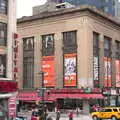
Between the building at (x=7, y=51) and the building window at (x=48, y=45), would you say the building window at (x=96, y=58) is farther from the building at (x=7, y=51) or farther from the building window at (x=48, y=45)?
the building at (x=7, y=51)

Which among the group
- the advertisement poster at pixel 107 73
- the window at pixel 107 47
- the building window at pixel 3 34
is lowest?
the advertisement poster at pixel 107 73

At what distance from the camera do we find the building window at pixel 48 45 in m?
85.4

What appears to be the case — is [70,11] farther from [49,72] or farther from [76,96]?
[76,96]

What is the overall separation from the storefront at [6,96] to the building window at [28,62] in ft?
147

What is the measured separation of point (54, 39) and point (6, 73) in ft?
136

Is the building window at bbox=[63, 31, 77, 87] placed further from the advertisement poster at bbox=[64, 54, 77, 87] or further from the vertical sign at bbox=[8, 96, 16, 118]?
the vertical sign at bbox=[8, 96, 16, 118]

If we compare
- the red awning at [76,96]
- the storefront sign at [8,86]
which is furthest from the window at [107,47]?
the storefront sign at [8,86]

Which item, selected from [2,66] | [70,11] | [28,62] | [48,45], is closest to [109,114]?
[2,66]

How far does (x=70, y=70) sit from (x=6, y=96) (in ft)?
132

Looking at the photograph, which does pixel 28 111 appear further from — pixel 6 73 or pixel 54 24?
pixel 6 73

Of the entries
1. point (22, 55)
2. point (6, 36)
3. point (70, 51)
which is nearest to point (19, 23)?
point (22, 55)

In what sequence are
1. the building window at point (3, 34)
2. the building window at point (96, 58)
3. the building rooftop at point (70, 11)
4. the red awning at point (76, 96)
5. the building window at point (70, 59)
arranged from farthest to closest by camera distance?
1. the building window at point (96, 58)
2. the building window at point (70, 59)
3. the building rooftop at point (70, 11)
4. the red awning at point (76, 96)
5. the building window at point (3, 34)

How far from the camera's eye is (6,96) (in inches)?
1633

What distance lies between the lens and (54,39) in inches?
3327
